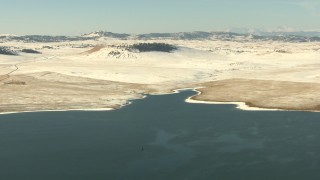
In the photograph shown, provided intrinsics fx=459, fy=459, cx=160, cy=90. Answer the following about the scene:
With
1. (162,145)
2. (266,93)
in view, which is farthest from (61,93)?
(162,145)

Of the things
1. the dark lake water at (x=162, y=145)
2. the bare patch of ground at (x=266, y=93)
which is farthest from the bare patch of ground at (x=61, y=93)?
the bare patch of ground at (x=266, y=93)

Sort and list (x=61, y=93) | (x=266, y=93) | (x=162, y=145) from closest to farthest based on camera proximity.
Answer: (x=162, y=145) → (x=266, y=93) → (x=61, y=93)

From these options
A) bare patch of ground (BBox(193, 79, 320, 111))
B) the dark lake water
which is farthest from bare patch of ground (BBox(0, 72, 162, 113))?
bare patch of ground (BBox(193, 79, 320, 111))

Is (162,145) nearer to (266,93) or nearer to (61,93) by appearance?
(266,93)

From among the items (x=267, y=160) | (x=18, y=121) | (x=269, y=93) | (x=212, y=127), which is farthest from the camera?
(x=269, y=93)

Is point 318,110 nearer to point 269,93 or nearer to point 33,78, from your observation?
point 269,93

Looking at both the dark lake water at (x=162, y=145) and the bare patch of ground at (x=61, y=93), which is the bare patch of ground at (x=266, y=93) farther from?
the bare patch of ground at (x=61, y=93)

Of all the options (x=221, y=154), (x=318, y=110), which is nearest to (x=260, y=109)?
(x=318, y=110)
